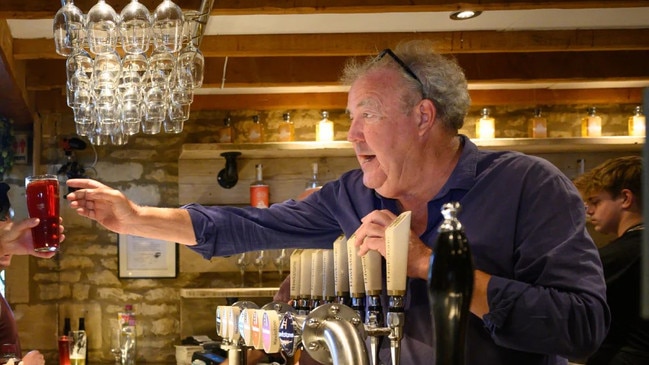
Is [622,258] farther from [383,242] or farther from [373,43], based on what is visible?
[383,242]

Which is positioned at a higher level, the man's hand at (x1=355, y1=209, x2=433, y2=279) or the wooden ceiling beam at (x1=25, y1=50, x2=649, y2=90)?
the wooden ceiling beam at (x1=25, y1=50, x2=649, y2=90)

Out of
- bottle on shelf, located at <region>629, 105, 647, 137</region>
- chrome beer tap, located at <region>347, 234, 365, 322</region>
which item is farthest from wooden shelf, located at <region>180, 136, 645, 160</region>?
chrome beer tap, located at <region>347, 234, 365, 322</region>

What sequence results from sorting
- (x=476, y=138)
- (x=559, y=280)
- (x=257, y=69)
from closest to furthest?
(x=559, y=280)
(x=257, y=69)
(x=476, y=138)

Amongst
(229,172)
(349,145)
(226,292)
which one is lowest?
(226,292)

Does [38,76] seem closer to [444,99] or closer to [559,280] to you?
[444,99]

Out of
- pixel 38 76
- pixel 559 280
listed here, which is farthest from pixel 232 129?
pixel 559 280

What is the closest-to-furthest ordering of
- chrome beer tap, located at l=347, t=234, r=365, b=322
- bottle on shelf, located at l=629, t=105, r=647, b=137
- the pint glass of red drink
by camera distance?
chrome beer tap, located at l=347, t=234, r=365, b=322 < the pint glass of red drink < bottle on shelf, located at l=629, t=105, r=647, b=137

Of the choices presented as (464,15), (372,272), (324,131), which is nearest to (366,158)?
(372,272)

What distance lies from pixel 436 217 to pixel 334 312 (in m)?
0.46

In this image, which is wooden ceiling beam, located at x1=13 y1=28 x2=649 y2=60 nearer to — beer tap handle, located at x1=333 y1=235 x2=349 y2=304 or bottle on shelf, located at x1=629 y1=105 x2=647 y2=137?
bottle on shelf, located at x1=629 y1=105 x2=647 y2=137

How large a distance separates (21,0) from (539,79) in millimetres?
3260

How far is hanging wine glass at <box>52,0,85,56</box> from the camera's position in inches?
122

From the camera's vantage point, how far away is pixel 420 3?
3727mm

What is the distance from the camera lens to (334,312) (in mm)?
1571
